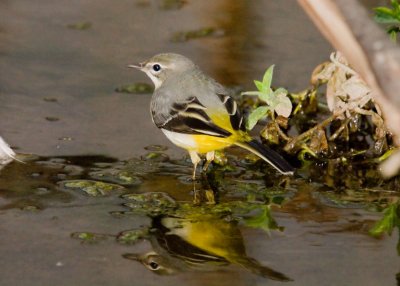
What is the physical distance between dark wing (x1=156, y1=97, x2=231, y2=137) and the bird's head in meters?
0.52

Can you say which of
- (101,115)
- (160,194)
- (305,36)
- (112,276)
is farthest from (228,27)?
(112,276)

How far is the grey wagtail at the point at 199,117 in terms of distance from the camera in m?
5.96

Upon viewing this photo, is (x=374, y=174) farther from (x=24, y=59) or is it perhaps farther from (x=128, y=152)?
(x=24, y=59)

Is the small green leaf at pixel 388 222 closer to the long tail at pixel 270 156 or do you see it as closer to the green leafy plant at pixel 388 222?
the green leafy plant at pixel 388 222

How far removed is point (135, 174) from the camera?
20.5 feet

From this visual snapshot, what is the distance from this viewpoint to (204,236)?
5.36 metres

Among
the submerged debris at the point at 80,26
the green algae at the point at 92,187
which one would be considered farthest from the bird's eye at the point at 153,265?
the submerged debris at the point at 80,26

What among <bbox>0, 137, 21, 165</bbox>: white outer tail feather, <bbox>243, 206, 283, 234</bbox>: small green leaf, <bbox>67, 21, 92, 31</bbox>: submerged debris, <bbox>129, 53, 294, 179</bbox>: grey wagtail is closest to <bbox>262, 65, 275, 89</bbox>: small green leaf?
<bbox>129, 53, 294, 179</bbox>: grey wagtail

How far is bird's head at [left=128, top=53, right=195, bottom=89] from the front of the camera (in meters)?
6.81

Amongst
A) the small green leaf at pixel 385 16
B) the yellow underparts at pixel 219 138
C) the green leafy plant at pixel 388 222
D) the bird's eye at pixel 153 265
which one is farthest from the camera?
the yellow underparts at pixel 219 138

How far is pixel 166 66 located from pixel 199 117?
0.89m

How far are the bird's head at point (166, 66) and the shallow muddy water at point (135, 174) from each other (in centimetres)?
40

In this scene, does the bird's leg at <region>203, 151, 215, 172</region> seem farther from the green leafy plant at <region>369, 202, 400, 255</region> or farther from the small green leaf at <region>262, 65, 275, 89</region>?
the green leafy plant at <region>369, 202, 400, 255</region>

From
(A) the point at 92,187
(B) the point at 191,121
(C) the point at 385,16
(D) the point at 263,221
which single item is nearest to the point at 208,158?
(B) the point at 191,121
